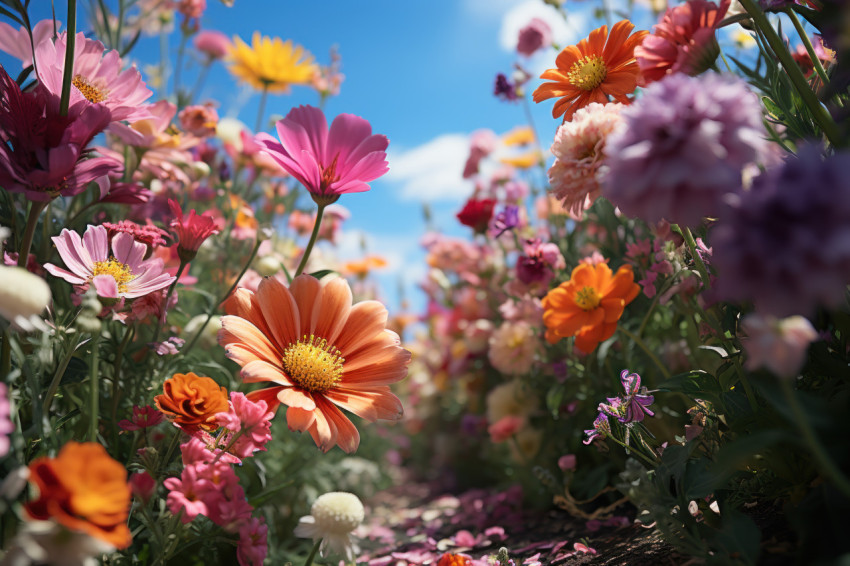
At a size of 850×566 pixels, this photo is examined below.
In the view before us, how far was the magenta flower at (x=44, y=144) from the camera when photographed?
0.71m

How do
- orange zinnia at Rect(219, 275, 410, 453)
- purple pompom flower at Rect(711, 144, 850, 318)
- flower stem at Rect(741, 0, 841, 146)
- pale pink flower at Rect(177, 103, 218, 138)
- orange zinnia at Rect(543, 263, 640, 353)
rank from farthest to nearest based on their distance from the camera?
pale pink flower at Rect(177, 103, 218, 138) < orange zinnia at Rect(543, 263, 640, 353) < orange zinnia at Rect(219, 275, 410, 453) < flower stem at Rect(741, 0, 841, 146) < purple pompom flower at Rect(711, 144, 850, 318)

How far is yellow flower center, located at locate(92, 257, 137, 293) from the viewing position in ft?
2.61

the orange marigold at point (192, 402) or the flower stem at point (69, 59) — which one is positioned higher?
the flower stem at point (69, 59)

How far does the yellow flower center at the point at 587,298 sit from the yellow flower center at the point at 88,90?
0.95 meters

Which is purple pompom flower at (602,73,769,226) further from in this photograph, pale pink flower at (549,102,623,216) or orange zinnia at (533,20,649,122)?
orange zinnia at (533,20,649,122)

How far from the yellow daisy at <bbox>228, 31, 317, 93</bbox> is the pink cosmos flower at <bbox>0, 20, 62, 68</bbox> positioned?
3.19 feet

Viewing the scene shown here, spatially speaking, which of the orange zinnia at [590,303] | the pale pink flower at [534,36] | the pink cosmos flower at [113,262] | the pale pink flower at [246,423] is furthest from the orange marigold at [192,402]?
the pale pink flower at [534,36]

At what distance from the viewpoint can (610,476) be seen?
1323 mm

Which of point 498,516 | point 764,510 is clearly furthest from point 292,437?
point 764,510

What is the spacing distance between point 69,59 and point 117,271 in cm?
31

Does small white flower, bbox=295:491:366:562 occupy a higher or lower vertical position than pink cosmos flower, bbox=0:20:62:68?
lower

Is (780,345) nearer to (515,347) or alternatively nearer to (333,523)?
(333,523)

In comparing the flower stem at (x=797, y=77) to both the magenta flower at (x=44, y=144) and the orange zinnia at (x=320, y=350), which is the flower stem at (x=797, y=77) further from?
the magenta flower at (x=44, y=144)

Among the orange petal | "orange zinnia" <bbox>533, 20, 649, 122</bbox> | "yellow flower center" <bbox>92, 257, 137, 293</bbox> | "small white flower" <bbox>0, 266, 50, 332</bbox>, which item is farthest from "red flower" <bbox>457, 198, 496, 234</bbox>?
"small white flower" <bbox>0, 266, 50, 332</bbox>
